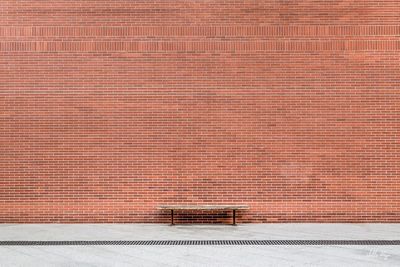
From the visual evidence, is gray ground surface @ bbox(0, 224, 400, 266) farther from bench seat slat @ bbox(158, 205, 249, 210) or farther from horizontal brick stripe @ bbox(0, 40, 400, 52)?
horizontal brick stripe @ bbox(0, 40, 400, 52)

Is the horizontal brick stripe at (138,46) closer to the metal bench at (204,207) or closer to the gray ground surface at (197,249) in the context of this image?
the metal bench at (204,207)

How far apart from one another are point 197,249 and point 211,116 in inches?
132

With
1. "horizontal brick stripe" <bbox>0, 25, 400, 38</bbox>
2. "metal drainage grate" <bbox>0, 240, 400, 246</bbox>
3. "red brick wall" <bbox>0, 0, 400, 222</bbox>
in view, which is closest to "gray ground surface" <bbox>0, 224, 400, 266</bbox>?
"metal drainage grate" <bbox>0, 240, 400, 246</bbox>

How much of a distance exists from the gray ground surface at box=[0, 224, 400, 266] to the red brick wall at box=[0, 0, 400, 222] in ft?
1.98

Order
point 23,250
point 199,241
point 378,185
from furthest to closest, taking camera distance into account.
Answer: point 378,185 → point 199,241 → point 23,250

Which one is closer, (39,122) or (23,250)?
(23,250)

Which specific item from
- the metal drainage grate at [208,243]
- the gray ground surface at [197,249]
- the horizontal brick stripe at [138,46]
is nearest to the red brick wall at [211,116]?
the horizontal brick stripe at [138,46]

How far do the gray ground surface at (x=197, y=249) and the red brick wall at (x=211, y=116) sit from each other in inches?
23.8

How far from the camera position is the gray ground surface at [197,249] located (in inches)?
250

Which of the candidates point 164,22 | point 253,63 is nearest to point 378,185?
point 253,63

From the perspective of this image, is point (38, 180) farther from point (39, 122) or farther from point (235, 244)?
point (235, 244)

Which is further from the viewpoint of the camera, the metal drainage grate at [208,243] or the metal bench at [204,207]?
the metal bench at [204,207]

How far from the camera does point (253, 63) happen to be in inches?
380

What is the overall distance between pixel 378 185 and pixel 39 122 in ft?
23.7
